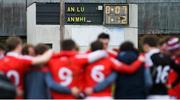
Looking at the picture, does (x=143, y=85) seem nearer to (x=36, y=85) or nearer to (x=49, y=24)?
(x=36, y=85)

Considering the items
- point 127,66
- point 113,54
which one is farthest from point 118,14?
point 127,66

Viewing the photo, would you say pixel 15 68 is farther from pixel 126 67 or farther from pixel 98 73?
pixel 126 67

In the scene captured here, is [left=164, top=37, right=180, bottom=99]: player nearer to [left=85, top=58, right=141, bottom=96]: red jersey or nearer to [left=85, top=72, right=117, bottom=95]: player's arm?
[left=85, top=58, right=141, bottom=96]: red jersey

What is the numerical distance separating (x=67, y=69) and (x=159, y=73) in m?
1.78

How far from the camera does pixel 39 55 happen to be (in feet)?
33.4

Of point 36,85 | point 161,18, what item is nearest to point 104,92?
point 36,85

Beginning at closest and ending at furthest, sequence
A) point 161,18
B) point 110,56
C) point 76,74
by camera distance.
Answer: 1. point 76,74
2. point 110,56
3. point 161,18

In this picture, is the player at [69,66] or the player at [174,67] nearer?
the player at [69,66]

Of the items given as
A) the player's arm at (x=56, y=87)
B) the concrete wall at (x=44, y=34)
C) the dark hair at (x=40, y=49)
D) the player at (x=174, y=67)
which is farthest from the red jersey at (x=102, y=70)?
the concrete wall at (x=44, y=34)

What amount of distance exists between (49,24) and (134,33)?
594 centimetres

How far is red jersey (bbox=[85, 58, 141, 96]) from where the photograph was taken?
32.5 feet

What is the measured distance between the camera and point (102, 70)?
9906mm

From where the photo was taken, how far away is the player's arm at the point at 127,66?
9.98 m

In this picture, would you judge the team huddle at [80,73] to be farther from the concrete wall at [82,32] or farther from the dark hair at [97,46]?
the concrete wall at [82,32]
